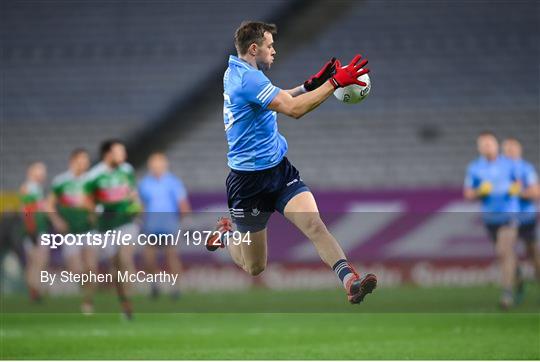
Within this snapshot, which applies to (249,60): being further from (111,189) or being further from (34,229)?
(34,229)

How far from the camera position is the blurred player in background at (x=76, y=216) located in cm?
1438

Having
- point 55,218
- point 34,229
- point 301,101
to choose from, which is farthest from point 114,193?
point 301,101

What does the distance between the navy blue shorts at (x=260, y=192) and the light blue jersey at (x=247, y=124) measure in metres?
0.08

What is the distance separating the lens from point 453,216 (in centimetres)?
1767

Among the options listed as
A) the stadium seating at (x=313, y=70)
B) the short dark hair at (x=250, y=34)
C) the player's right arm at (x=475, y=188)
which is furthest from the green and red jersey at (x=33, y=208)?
the short dark hair at (x=250, y=34)

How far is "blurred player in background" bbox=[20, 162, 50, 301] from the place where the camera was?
1727 cm

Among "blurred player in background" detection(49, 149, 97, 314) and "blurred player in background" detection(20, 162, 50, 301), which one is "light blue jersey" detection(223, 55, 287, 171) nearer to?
"blurred player in background" detection(49, 149, 97, 314)

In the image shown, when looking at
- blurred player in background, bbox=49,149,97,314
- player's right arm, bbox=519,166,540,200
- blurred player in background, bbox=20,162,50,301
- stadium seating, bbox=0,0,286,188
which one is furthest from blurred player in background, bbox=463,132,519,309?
stadium seating, bbox=0,0,286,188

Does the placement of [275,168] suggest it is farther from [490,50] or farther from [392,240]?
[490,50]

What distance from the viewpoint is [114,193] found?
567 inches

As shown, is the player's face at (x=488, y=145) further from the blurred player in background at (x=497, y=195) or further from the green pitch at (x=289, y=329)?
the green pitch at (x=289, y=329)

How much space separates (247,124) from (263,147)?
0.78 ft

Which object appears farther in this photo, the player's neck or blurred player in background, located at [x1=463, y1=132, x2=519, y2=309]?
blurred player in background, located at [x1=463, y1=132, x2=519, y2=309]

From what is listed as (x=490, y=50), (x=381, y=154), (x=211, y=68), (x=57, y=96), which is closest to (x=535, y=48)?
(x=490, y=50)
